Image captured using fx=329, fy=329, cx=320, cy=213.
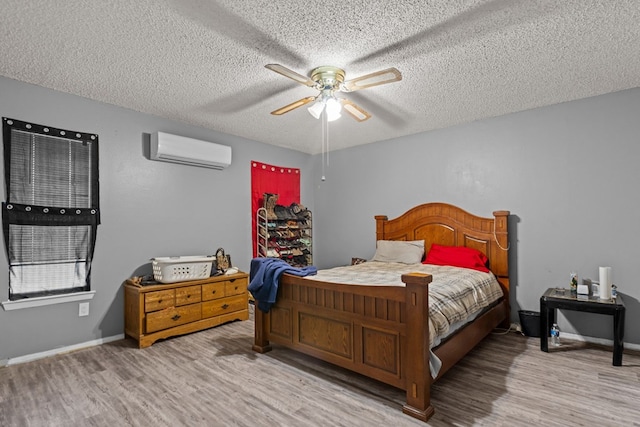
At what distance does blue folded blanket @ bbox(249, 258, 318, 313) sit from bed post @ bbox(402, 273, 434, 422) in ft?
3.57

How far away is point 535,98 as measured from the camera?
3.36 meters

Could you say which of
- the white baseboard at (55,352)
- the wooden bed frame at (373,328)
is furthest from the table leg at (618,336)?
the white baseboard at (55,352)

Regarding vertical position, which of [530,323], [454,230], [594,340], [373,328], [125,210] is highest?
[125,210]

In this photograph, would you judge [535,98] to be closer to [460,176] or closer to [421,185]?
[460,176]

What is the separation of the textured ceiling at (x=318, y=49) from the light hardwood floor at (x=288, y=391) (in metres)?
2.46

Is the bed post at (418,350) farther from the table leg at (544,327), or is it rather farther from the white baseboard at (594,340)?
the white baseboard at (594,340)

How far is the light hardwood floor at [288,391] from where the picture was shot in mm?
2039

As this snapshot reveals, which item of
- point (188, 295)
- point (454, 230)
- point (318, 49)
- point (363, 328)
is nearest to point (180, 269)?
point (188, 295)

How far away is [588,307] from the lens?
9.41ft

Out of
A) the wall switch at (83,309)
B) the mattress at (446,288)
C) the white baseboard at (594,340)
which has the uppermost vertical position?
the mattress at (446,288)

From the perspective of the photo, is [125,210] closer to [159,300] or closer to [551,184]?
[159,300]

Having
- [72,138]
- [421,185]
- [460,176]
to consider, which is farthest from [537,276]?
[72,138]

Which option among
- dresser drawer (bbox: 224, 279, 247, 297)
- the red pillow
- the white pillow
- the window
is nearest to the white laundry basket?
dresser drawer (bbox: 224, 279, 247, 297)

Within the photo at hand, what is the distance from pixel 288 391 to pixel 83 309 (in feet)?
7.61
